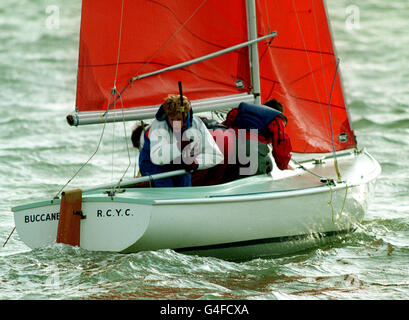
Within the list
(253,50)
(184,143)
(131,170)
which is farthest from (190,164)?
(131,170)

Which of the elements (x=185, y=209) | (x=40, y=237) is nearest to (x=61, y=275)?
(x=40, y=237)

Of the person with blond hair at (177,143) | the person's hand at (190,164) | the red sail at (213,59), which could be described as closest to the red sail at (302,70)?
the red sail at (213,59)

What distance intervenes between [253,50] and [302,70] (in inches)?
28.1

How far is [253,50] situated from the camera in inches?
228

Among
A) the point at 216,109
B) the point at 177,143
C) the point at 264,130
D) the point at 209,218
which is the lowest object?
the point at 209,218

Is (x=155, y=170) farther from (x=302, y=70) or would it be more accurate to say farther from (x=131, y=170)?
(x=131, y=170)

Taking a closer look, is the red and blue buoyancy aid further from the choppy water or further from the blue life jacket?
the blue life jacket

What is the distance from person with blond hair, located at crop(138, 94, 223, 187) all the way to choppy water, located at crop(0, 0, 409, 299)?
581 millimetres

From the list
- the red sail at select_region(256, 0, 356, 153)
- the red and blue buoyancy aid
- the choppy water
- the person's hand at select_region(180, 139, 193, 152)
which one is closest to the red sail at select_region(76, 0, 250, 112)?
the red sail at select_region(256, 0, 356, 153)

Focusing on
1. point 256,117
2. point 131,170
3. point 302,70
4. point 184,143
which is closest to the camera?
point 184,143

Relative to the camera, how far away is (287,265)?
5031 mm

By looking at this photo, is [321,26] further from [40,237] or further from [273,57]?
[40,237]

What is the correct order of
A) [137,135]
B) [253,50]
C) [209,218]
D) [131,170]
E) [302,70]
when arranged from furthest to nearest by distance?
[131,170] → [302,70] → [253,50] → [137,135] → [209,218]

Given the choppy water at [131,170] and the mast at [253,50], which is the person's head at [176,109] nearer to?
the choppy water at [131,170]
